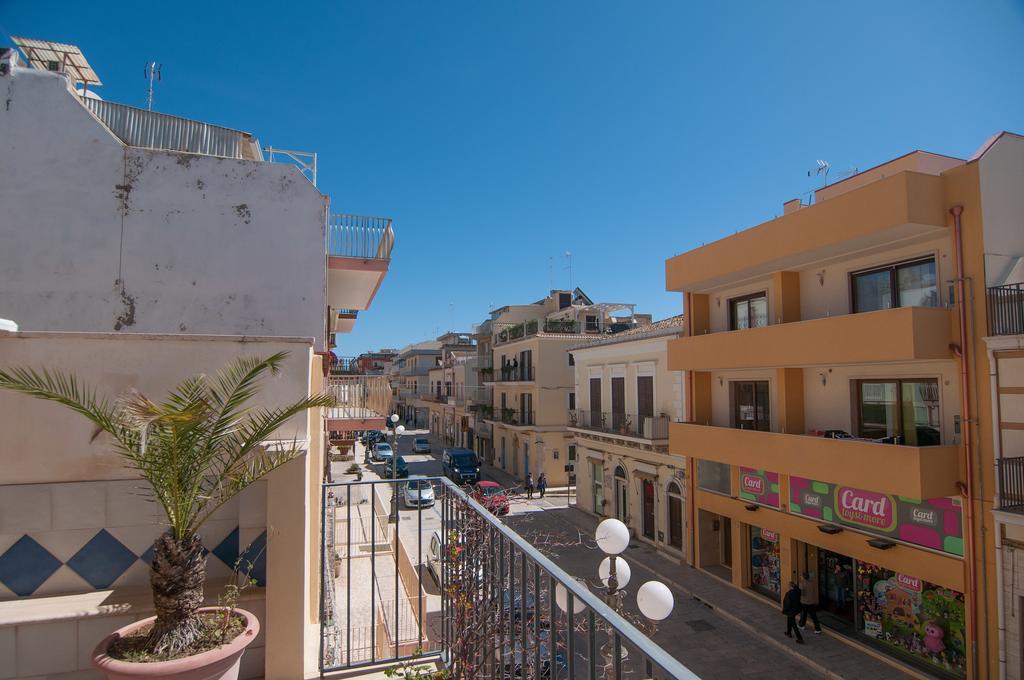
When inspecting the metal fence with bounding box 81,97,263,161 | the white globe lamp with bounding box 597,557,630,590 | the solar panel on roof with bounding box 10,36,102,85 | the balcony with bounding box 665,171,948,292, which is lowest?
the white globe lamp with bounding box 597,557,630,590

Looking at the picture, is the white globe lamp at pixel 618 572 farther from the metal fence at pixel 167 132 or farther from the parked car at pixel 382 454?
the parked car at pixel 382 454


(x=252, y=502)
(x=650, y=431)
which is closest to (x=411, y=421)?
(x=650, y=431)

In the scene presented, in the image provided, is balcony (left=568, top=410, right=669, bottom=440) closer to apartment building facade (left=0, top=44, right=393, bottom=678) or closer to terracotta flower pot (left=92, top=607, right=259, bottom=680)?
apartment building facade (left=0, top=44, right=393, bottom=678)

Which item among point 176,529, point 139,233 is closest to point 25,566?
point 176,529

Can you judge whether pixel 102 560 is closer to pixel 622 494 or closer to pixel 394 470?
pixel 394 470

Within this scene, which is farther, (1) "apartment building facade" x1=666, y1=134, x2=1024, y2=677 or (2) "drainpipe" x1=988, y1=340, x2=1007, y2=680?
(1) "apartment building facade" x1=666, y1=134, x2=1024, y2=677

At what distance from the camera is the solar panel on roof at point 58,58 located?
9.78 m

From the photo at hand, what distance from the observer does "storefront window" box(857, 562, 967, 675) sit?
10.2 metres

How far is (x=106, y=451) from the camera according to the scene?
4070 mm

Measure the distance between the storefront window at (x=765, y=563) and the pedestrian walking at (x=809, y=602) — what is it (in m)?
1.36

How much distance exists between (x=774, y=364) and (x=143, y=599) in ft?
41.7

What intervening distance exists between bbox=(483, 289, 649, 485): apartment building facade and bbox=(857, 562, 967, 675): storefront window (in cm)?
1944

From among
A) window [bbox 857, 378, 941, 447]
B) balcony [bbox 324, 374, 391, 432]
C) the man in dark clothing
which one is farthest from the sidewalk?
balcony [bbox 324, 374, 391, 432]

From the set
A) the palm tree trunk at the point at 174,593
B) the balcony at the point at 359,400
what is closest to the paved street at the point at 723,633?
the balcony at the point at 359,400
